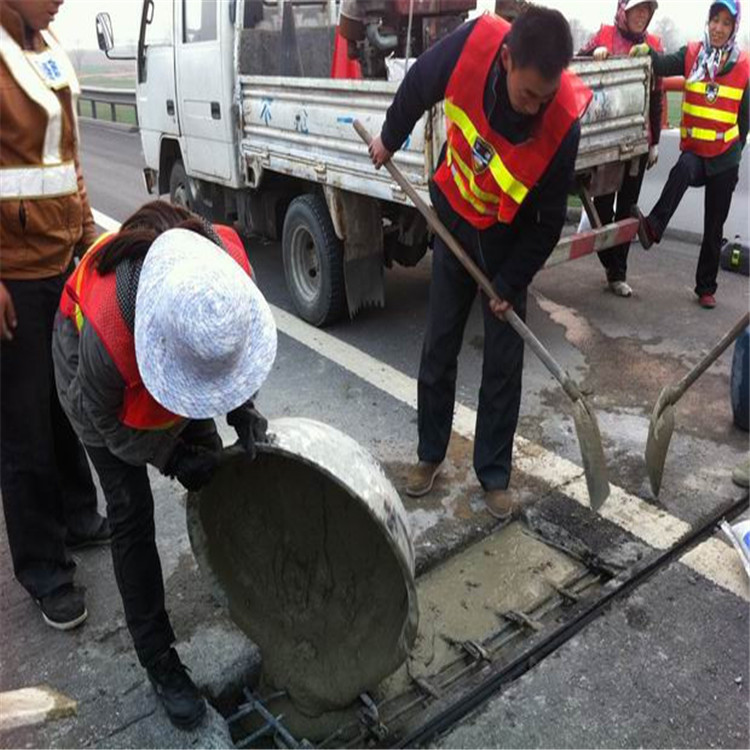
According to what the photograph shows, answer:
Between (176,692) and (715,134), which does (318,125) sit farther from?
(176,692)

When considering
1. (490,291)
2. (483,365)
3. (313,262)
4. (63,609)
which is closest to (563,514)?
(483,365)

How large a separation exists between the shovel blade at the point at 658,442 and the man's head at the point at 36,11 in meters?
2.80

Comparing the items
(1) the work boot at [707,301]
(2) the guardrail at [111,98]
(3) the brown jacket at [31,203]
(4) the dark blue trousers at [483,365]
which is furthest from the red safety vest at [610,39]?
(2) the guardrail at [111,98]

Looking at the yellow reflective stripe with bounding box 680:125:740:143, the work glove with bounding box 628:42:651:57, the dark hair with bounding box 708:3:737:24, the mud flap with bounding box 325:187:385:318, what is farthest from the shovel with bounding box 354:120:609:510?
the dark hair with bounding box 708:3:737:24

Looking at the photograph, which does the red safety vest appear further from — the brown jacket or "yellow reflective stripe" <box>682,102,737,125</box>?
the brown jacket

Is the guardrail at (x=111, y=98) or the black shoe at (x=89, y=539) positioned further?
the guardrail at (x=111, y=98)

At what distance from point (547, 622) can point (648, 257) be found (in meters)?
4.89

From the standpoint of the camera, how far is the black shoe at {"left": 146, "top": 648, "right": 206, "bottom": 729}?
2.26 metres

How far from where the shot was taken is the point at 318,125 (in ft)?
16.5

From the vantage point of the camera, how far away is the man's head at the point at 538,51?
2.52 metres

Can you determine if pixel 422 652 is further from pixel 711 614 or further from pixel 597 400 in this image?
pixel 597 400

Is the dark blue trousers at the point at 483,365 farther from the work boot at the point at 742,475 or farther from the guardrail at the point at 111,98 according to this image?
the guardrail at the point at 111,98

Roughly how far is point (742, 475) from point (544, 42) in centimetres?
212

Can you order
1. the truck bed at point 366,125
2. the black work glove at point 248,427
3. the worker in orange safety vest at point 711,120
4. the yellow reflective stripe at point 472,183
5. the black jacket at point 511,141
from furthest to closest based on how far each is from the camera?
1. the worker in orange safety vest at point 711,120
2. the truck bed at point 366,125
3. the yellow reflective stripe at point 472,183
4. the black jacket at point 511,141
5. the black work glove at point 248,427
